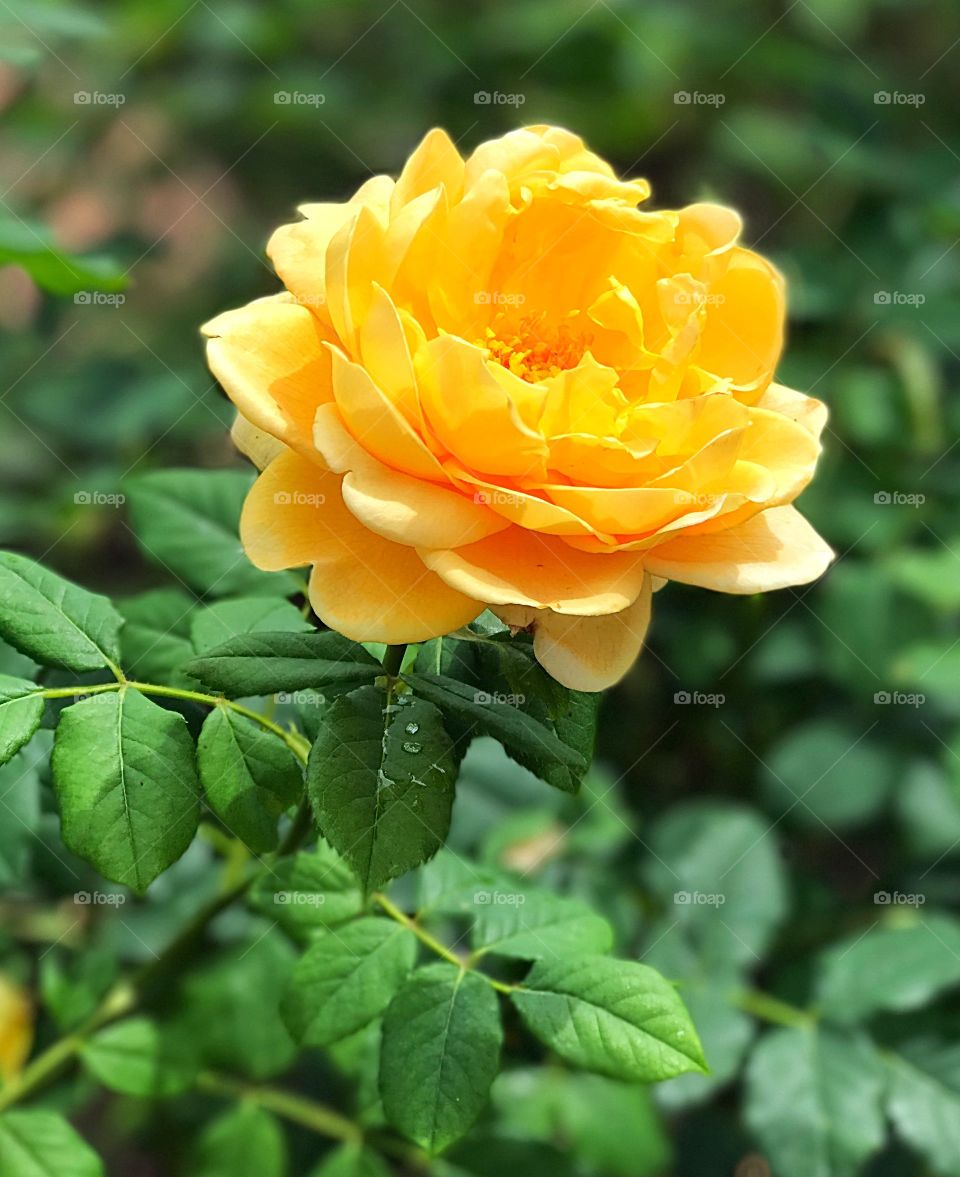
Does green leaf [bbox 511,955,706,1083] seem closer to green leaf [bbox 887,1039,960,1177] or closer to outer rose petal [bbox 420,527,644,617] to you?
outer rose petal [bbox 420,527,644,617]

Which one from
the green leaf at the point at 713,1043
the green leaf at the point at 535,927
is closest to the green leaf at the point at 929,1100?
the green leaf at the point at 713,1043

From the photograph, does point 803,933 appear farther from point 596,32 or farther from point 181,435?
point 596,32

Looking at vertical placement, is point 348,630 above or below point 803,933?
above

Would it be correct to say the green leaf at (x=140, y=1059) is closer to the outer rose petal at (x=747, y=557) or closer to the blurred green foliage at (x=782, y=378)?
the blurred green foliage at (x=782, y=378)

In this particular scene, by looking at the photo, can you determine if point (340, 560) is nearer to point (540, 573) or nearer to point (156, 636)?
point (540, 573)

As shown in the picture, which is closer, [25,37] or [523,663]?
[523,663]

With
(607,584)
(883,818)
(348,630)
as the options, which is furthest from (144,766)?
(883,818)
